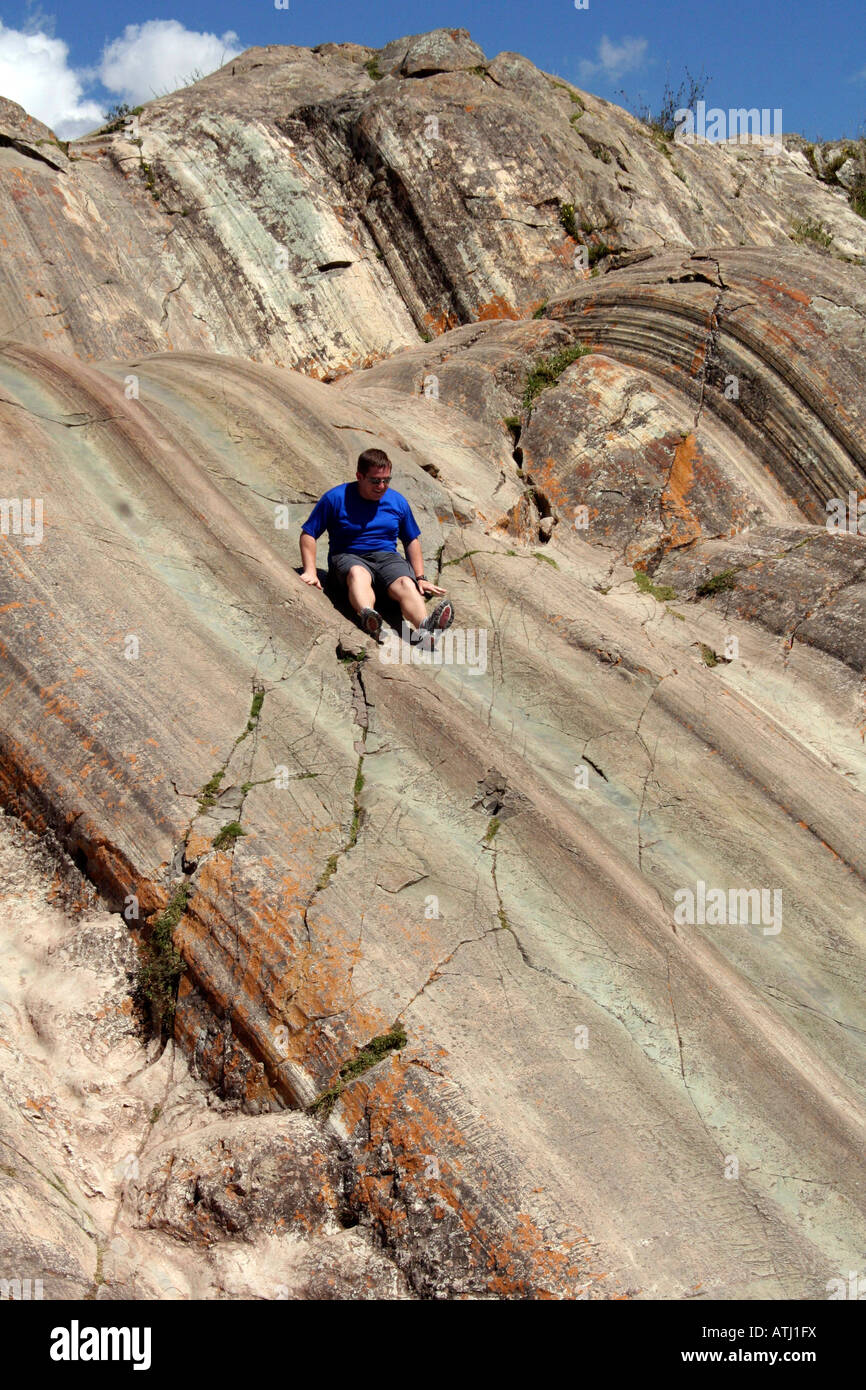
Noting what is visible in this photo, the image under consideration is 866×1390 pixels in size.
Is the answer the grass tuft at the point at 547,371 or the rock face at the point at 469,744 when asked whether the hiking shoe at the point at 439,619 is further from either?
the grass tuft at the point at 547,371

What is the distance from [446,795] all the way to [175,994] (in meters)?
1.52

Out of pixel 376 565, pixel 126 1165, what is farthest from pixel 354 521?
pixel 126 1165

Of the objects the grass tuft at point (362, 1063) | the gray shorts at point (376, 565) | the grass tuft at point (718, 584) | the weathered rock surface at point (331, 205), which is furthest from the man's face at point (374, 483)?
the weathered rock surface at point (331, 205)

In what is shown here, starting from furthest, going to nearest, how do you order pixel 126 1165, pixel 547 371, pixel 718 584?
pixel 547 371 < pixel 718 584 < pixel 126 1165

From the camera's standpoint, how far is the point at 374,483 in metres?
5.54

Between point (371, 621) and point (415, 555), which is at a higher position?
point (415, 555)

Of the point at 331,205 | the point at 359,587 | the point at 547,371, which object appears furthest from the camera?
the point at 331,205

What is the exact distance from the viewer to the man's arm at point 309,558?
5.59 m

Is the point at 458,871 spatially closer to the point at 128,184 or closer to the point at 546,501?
the point at 546,501

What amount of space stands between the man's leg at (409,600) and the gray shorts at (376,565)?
0.15 ft

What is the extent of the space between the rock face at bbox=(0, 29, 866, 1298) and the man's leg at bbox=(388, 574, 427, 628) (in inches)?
11.5

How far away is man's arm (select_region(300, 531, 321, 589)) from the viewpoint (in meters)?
5.59

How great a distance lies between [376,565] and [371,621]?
446 millimetres

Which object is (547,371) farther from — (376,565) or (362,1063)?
(362,1063)
